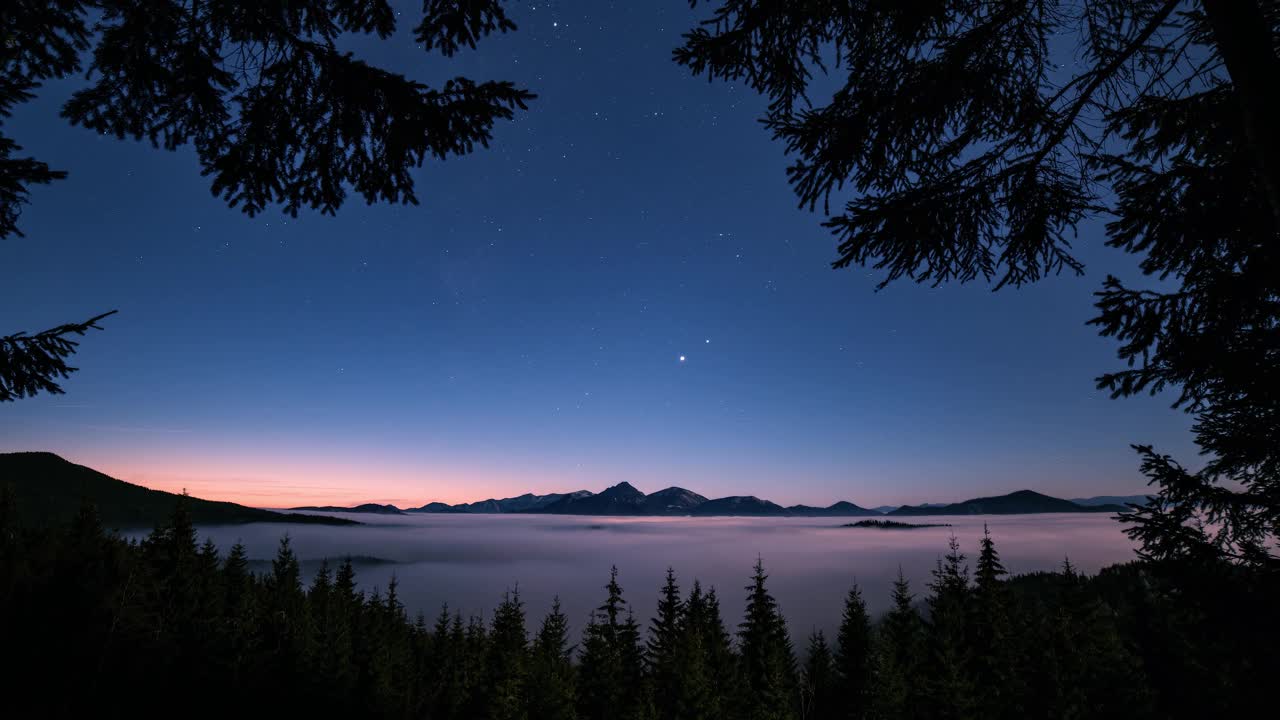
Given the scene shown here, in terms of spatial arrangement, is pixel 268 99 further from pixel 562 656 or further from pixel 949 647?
pixel 562 656

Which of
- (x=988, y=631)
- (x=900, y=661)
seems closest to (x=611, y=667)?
(x=900, y=661)

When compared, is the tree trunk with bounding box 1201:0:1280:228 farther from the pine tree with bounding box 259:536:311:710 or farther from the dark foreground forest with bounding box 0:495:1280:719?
the pine tree with bounding box 259:536:311:710

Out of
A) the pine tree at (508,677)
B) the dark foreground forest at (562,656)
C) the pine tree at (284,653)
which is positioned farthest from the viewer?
the pine tree at (284,653)

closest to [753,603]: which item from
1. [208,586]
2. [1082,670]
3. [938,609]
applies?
[938,609]

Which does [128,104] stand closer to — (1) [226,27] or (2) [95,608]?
(1) [226,27]

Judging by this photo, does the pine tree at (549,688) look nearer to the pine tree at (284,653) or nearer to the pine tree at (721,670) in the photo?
the pine tree at (721,670)

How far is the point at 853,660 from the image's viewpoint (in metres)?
42.2

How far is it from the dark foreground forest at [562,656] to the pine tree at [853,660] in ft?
0.59

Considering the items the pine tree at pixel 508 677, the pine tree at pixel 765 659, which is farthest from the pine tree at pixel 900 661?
the pine tree at pixel 508 677

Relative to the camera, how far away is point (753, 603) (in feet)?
130

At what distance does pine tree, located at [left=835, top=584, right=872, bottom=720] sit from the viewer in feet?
132

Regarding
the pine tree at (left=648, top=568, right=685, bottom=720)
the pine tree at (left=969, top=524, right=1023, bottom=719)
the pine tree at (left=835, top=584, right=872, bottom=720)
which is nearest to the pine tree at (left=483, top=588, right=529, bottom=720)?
the pine tree at (left=648, top=568, right=685, bottom=720)

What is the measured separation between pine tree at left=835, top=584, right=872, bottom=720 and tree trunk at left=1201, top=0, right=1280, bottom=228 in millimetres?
44624

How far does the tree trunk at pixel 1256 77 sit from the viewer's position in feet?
10.7
